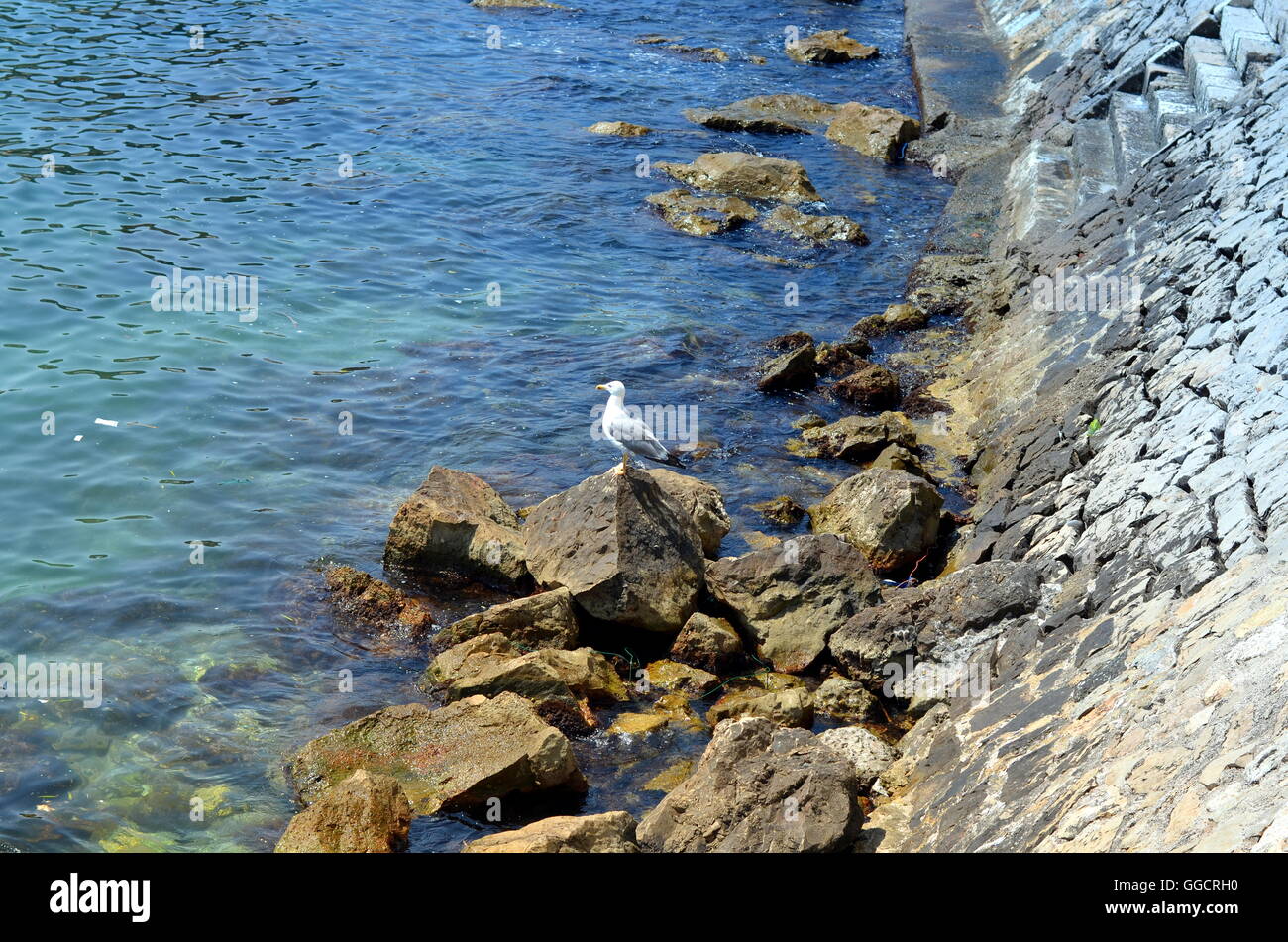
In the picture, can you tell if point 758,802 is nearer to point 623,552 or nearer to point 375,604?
point 623,552

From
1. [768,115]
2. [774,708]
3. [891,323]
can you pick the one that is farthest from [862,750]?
[768,115]

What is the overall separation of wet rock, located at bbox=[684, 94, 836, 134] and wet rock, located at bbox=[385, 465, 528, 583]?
1761 centimetres

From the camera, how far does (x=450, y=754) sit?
9000mm

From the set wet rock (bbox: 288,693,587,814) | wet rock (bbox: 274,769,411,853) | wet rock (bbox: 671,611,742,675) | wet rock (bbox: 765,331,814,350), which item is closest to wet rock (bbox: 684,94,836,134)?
wet rock (bbox: 765,331,814,350)

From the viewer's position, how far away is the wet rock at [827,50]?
32.5 meters

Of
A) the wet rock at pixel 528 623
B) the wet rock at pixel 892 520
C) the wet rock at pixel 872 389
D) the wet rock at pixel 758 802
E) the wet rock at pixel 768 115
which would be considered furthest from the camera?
the wet rock at pixel 768 115

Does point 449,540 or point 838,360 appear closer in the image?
point 449,540

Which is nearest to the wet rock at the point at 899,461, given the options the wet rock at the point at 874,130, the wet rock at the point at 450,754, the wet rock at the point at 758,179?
the wet rock at the point at 450,754

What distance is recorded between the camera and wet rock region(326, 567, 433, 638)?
11.2m

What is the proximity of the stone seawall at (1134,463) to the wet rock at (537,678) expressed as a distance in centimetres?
276

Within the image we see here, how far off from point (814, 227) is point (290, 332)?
10326mm

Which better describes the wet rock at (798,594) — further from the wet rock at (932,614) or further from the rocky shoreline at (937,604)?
the wet rock at (932,614)

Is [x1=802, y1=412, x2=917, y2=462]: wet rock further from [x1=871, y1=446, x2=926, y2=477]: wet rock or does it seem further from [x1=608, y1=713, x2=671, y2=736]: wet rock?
[x1=608, y1=713, x2=671, y2=736]: wet rock

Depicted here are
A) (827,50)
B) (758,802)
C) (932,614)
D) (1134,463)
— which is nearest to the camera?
(758,802)
